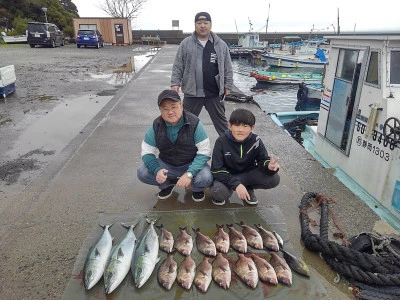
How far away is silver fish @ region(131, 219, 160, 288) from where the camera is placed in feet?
7.70

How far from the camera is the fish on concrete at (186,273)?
7.60 ft

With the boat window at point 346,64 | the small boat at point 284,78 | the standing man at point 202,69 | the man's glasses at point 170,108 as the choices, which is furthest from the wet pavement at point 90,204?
the small boat at point 284,78

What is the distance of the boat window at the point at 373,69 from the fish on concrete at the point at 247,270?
388 centimetres

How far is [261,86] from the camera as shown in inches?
928

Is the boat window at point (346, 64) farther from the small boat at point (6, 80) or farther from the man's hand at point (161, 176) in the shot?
the small boat at point (6, 80)

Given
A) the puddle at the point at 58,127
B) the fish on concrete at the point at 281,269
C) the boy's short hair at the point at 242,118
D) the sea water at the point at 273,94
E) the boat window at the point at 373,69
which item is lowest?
the sea water at the point at 273,94

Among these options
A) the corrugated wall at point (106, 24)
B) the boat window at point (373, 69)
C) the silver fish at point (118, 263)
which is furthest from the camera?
the corrugated wall at point (106, 24)

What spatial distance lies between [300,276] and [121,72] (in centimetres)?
1497

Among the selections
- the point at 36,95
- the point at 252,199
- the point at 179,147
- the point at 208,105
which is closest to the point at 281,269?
the point at 252,199

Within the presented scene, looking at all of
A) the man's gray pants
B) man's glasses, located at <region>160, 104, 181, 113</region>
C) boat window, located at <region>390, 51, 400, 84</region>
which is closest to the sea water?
boat window, located at <region>390, 51, 400, 84</region>

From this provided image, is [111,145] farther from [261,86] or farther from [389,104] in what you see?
[261,86]

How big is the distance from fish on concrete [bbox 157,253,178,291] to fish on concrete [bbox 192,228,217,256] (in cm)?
31

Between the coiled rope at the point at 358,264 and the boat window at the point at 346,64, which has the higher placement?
the boat window at the point at 346,64

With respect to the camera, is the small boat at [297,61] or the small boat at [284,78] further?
the small boat at [297,61]
